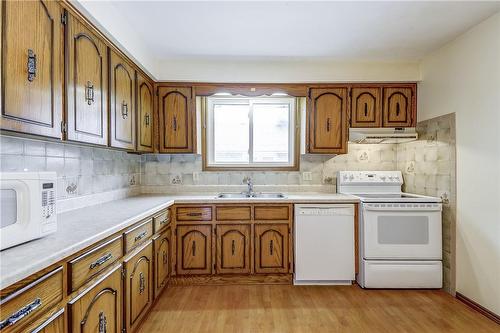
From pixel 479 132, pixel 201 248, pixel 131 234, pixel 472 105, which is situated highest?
pixel 472 105

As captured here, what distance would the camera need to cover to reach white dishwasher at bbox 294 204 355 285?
279cm

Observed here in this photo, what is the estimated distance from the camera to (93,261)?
53.4 inches

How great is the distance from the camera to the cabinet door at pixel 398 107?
122 inches

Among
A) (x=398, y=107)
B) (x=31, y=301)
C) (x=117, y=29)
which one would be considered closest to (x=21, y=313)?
(x=31, y=301)

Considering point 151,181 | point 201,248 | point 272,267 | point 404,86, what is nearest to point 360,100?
point 404,86

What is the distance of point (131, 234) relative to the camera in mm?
1814

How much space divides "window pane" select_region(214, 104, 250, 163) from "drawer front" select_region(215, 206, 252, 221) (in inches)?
30.9

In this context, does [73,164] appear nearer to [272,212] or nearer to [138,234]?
[138,234]

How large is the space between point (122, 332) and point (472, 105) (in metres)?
3.10

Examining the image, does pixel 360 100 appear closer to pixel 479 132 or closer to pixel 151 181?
pixel 479 132

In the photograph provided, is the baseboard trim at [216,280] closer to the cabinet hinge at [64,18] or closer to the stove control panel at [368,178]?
the stove control panel at [368,178]

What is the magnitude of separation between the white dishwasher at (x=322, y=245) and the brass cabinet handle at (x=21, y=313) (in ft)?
7.18

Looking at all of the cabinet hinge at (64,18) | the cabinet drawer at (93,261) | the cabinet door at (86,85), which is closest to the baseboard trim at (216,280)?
the cabinet drawer at (93,261)

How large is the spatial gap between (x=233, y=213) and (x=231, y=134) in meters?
1.06
